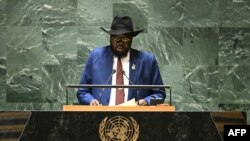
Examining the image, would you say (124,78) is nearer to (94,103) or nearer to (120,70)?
(120,70)

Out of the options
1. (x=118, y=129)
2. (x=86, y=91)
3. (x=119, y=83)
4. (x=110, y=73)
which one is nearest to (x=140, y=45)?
(x=110, y=73)

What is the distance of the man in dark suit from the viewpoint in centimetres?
589

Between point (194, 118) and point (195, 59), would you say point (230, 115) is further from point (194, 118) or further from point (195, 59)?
point (195, 59)

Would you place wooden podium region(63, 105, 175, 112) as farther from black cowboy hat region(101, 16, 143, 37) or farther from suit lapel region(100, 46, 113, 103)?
black cowboy hat region(101, 16, 143, 37)

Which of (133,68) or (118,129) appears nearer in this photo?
(118,129)

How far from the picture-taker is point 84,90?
588 centimetres

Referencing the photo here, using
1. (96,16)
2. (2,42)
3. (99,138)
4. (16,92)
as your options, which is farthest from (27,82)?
(99,138)

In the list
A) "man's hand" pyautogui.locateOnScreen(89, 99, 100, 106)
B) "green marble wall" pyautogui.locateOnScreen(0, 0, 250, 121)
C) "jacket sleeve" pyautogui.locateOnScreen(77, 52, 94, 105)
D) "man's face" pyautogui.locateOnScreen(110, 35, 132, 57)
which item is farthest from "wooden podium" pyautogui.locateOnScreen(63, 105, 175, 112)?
"green marble wall" pyautogui.locateOnScreen(0, 0, 250, 121)

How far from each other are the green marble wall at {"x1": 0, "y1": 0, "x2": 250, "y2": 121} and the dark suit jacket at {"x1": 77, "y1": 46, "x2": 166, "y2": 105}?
7.24 ft

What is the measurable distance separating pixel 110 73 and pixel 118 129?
188 centimetres

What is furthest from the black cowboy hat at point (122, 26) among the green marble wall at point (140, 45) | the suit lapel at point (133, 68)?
the green marble wall at point (140, 45)

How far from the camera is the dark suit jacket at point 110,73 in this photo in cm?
589

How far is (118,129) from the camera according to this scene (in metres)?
4.24

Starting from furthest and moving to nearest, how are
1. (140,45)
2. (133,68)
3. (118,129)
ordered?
(140,45), (133,68), (118,129)
